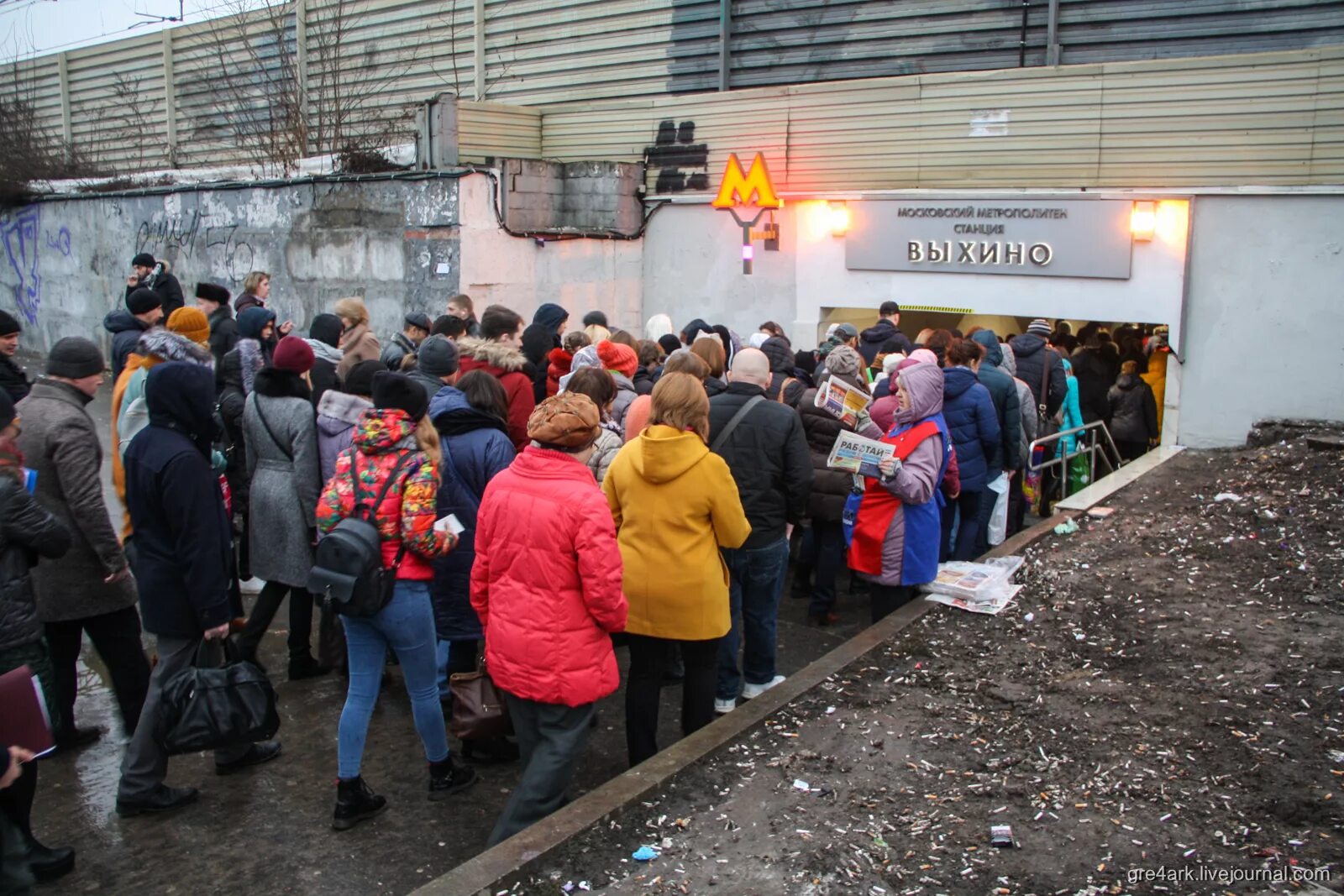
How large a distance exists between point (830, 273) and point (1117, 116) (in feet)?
10.8

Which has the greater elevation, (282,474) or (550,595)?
(282,474)

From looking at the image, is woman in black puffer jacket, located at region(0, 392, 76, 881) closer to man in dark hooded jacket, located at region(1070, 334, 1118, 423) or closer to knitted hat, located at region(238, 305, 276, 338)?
knitted hat, located at region(238, 305, 276, 338)

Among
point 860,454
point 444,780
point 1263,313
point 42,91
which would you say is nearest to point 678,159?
point 1263,313

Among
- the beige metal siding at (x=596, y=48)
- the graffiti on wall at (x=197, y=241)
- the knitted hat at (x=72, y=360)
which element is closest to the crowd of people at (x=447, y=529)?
the knitted hat at (x=72, y=360)

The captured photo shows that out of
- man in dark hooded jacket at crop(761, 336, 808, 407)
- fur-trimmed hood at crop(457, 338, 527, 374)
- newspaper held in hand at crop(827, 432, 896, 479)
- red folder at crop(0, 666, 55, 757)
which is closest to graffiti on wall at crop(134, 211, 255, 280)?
man in dark hooded jacket at crop(761, 336, 808, 407)

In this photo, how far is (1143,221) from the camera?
10117 millimetres

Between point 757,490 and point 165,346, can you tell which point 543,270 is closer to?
point 165,346

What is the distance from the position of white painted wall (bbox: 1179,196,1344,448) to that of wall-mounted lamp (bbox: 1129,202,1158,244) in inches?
14.2

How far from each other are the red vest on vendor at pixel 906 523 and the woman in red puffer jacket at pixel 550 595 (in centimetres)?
228

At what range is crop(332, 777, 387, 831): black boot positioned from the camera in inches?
175

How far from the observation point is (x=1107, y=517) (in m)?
8.09

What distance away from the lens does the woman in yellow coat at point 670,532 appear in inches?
178

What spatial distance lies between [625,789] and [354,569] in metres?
1.35

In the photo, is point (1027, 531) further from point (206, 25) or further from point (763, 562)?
point (206, 25)
